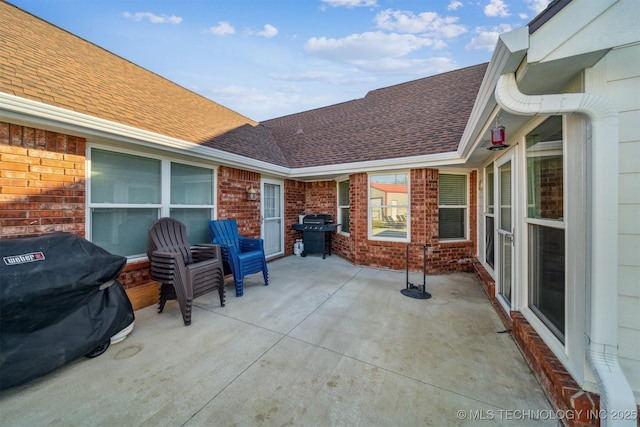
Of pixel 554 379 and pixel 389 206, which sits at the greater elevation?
pixel 389 206

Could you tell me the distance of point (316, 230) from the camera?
6.64 metres

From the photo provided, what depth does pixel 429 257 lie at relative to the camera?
5.27 m

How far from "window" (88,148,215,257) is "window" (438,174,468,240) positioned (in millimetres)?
5245

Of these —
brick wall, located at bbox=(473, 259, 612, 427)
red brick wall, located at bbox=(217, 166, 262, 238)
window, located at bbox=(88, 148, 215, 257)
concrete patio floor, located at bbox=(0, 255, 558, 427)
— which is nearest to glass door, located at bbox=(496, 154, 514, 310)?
concrete patio floor, located at bbox=(0, 255, 558, 427)

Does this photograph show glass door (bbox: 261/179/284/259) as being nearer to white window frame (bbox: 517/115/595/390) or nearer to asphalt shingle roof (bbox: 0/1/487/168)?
asphalt shingle roof (bbox: 0/1/487/168)

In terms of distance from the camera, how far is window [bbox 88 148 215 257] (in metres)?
3.24

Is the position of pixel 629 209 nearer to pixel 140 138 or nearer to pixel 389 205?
pixel 389 205

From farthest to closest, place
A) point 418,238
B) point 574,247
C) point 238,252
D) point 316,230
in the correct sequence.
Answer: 1. point 316,230
2. point 418,238
3. point 238,252
4. point 574,247

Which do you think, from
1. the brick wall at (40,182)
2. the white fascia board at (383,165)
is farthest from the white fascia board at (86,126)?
the white fascia board at (383,165)

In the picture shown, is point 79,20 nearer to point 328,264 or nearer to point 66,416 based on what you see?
point 66,416

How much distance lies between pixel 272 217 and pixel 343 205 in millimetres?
2064

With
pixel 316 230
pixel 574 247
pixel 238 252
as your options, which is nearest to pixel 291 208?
pixel 316 230

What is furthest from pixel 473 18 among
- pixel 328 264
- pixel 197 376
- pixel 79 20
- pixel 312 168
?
pixel 79 20

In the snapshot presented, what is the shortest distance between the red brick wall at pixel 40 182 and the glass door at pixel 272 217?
3.47m
